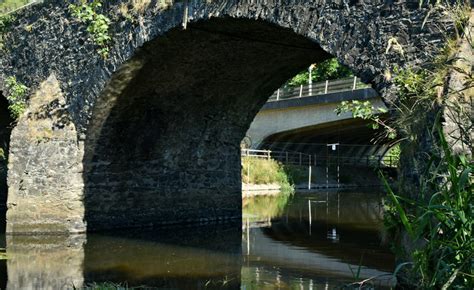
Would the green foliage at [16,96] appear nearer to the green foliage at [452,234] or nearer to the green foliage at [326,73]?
the green foliage at [452,234]

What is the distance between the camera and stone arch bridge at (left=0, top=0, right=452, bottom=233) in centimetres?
1164

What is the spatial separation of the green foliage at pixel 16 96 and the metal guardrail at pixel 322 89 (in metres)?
14.0

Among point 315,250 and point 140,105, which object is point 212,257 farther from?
point 140,105

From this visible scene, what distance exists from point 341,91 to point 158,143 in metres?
13.7

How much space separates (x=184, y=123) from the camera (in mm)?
14844


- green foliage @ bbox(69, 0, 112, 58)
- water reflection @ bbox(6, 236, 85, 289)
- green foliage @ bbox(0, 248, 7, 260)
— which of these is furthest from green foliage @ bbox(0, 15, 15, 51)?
green foliage @ bbox(0, 248, 7, 260)

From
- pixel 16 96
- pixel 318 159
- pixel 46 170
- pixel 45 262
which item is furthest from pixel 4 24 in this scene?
pixel 318 159

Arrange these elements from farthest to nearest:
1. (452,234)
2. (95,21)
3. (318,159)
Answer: (318,159), (95,21), (452,234)

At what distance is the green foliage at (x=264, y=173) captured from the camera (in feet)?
83.0

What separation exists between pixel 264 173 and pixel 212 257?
14.9 metres

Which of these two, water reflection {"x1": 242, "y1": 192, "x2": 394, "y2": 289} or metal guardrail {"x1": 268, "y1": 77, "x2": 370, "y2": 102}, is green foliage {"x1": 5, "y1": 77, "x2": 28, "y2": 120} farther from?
metal guardrail {"x1": 268, "y1": 77, "x2": 370, "y2": 102}

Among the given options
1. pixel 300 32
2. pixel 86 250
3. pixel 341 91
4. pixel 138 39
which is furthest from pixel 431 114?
pixel 341 91

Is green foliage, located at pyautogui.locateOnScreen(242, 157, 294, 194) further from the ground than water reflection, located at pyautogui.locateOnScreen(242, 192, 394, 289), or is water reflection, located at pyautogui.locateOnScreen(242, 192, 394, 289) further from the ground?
green foliage, located at pyautogui.locateOnScreen(242, 157, 294, 194)

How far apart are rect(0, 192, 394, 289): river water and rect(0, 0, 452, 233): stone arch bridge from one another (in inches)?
23.5
